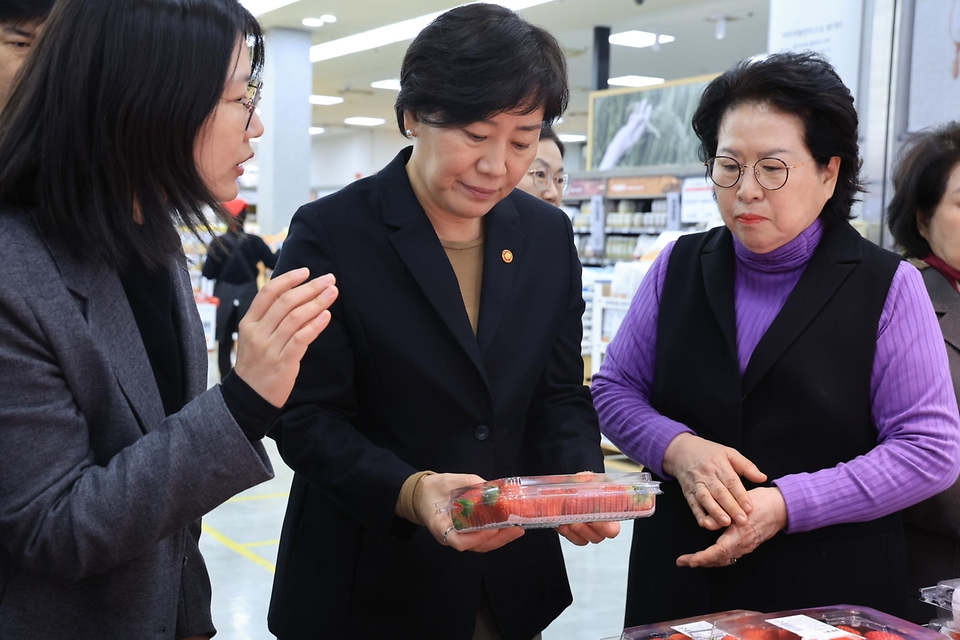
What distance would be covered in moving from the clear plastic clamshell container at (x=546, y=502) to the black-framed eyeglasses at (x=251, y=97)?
0.63 metres

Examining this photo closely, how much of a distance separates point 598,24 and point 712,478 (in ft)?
42.3

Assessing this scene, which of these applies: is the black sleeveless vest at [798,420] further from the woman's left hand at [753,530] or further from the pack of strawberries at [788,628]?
the pack of strawberries at [788,628]

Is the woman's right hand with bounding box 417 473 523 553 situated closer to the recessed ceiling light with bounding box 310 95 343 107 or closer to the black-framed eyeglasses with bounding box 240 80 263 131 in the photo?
the black-framed eyeglasses with bounding box 240 80 263 131

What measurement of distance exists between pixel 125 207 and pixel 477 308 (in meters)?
0.69

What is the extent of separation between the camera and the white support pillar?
565 inches

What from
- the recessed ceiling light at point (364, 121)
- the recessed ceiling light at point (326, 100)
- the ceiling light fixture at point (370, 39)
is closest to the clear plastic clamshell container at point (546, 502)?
the ceiling light fixture at point (370, 39)

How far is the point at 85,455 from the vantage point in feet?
3.91

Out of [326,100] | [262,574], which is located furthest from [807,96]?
[326,100]

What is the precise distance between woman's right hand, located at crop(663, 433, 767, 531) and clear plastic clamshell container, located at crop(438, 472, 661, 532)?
322mm

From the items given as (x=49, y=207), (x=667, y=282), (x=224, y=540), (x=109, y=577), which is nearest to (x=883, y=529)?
(x=667, y=282)

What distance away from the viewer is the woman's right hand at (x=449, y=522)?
1.40 m

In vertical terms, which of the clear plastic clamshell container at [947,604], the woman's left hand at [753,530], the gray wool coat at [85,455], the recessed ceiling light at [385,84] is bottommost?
the clear plastic clamshell container at [947,604]

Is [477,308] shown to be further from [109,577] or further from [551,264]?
[109,577]

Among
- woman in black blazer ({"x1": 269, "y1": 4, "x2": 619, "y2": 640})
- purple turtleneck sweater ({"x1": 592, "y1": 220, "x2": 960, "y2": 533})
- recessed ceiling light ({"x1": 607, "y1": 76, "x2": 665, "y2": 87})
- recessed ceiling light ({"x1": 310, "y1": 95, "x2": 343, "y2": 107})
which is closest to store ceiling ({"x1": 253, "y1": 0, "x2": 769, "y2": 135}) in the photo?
recessed ceiling light ({"x1": 607, "y1": 76, "x2": 665, "y2": 87})
